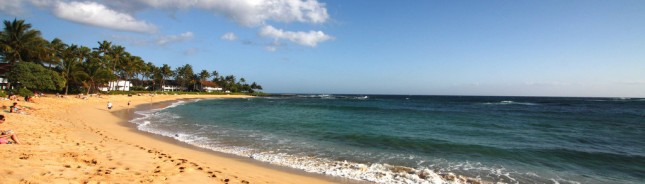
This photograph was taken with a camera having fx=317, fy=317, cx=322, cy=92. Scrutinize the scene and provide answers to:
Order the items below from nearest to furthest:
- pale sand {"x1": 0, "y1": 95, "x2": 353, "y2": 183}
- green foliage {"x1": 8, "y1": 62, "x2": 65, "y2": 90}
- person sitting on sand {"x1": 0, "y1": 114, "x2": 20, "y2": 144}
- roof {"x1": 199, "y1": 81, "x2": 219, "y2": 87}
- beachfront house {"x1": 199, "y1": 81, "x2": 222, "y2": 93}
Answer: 1. pale sand {"x1": 0, "y1": 95, "x2": 353, "y2": 183}
2. person sitting on sand {"x1": 0, "y1": 114, "x2": 20, "y2": 144}
3. green foliage {"x1": 8, "y1": 62, "x2": 65, "y2": 90}
4. roof {"x1": 199, "y1": 81, "x2": 219, "y2": 87}
5. beachfront house {"x1": 199, "y1": 81, "x2": 222, "y2": 93}

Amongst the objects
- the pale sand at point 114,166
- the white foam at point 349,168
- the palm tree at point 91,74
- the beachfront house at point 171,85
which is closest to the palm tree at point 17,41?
the palm tree at point 91,74

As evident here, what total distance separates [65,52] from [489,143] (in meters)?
67.0

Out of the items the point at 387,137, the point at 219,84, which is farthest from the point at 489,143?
the point at 219,84

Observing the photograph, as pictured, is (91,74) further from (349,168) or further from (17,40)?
(349,168)

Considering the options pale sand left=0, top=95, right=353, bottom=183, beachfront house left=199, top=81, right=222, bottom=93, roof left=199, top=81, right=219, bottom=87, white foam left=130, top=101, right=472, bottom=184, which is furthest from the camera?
beachfront house left=199, top=81, right=222, bottom=93

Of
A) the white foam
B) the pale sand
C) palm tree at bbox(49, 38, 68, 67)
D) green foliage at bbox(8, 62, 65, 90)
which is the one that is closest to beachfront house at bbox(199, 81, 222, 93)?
palm tree at bbox(49, 38, 68, 67)

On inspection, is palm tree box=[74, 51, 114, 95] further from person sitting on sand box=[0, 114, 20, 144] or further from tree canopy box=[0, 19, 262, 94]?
person sitting on sand box=[0, 114, 20, 144]

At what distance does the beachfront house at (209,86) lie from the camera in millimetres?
129000

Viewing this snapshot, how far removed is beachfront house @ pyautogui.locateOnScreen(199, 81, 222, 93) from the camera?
12900 centimetres

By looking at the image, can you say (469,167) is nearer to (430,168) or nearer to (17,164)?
(430,168)

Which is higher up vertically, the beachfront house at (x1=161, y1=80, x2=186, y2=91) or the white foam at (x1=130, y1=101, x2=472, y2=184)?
the beachfront house at (x1=161, y1=80, x2=186, y2=91)

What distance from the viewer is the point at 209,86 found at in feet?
436

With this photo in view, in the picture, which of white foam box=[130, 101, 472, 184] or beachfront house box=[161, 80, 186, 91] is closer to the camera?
white foam box=[130, 101, 472, 184]

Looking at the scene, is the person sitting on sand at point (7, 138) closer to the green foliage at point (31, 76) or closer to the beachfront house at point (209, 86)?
the green foliage at point (31, 76)
